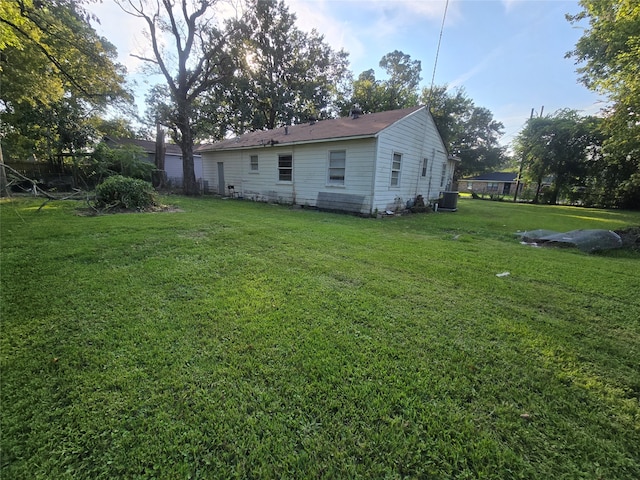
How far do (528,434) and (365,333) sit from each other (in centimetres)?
123

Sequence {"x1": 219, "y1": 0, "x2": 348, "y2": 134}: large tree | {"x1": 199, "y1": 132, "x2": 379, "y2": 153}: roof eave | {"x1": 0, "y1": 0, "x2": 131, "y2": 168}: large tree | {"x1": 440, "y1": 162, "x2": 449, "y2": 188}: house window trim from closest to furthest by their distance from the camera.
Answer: {"x1": 0, "y1": 0, "x2": 131, "y2": 168}: large tree → {"x1": 199, "y1": 132, "x2": 379, "y2": 153}: roof eave → {"x1": 440, "y1": 162, "x2": 449, "y2": 188}: house window trim → {"x1": 219, "y1": 0, "x2": 348, "y2": 134}: large tree

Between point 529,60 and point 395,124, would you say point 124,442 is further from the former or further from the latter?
point 529,60

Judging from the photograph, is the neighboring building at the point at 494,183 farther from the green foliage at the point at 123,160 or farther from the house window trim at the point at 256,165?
the green foliage at the point at 123,160

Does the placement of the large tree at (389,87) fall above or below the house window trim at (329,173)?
above

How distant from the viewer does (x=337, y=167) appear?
10297 mm

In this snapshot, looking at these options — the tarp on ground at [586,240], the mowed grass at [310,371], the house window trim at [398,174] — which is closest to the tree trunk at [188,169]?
the house window trim at [398,174]

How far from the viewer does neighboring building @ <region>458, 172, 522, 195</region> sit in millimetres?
41188

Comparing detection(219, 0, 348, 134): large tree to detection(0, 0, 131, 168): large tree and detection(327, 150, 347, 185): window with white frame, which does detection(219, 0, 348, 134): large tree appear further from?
detection(327, 150, 347, 185): window with white frame

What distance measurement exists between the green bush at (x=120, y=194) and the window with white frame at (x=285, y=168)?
568 centimetres

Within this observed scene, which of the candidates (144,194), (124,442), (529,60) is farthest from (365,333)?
(529,60)

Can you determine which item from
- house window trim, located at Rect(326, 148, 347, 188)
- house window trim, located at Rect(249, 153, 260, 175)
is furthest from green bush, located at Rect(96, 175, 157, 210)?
house window trim, located at Rect(326, 148, 347, 188)

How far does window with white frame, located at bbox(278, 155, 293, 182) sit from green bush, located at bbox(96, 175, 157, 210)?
5.68 meters

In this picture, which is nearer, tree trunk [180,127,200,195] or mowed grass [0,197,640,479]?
mowed grass [0,197,640,479]

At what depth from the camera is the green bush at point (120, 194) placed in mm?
8016
